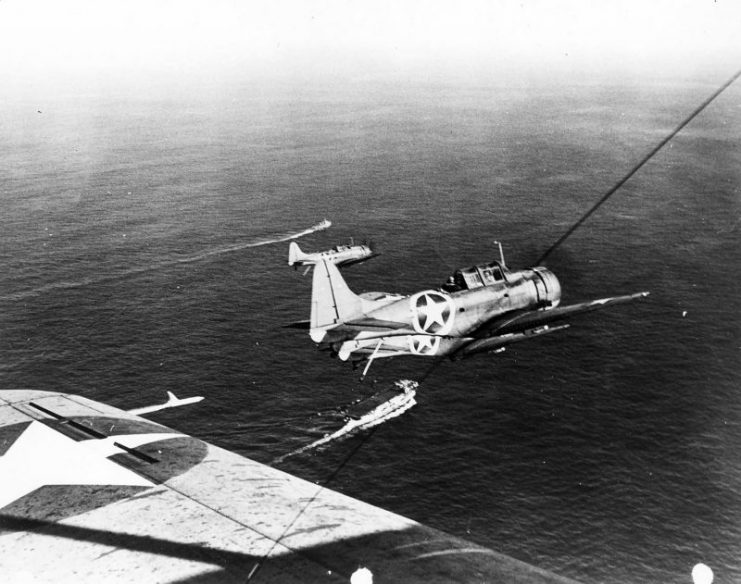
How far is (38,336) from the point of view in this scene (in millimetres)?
89438

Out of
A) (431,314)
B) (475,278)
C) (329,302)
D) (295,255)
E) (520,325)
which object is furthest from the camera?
(295,255)

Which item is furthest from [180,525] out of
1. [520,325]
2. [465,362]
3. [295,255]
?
[295,255]

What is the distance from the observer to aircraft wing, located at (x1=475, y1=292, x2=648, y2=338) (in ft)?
144

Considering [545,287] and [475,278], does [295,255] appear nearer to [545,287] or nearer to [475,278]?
[475,278]

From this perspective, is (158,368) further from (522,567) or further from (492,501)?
(522,567)

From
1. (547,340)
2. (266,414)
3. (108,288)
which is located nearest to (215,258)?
(108,288)

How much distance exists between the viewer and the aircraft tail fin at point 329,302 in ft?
154

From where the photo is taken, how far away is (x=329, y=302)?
47.3 meters

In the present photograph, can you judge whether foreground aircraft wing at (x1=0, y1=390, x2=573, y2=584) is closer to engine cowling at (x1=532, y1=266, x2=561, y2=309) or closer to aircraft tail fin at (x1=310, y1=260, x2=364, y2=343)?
aircraft tail fin at (x1=310, y1=260, x2=364, y2=343)

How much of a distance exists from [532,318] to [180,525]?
27.9m

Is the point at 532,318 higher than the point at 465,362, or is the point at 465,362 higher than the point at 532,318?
the point at 532,318

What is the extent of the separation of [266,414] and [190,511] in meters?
37.5

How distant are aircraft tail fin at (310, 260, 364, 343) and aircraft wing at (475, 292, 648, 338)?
10197 millimetres

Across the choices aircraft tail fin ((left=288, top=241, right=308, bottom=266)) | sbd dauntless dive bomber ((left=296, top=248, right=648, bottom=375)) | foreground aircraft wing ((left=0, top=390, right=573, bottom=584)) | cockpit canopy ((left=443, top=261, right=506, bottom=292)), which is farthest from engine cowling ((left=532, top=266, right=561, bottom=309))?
aircraft tail fin ((left=288, top=241, right=308, bottom=266))
